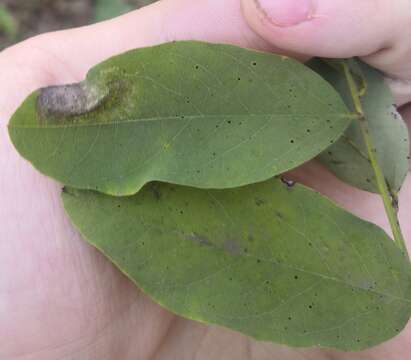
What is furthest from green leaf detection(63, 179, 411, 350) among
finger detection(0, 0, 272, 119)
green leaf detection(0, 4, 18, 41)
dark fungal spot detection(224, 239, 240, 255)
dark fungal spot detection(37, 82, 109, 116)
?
green leaf detection(0, 4, 18, 41)

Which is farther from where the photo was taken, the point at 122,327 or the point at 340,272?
the point at 122,327

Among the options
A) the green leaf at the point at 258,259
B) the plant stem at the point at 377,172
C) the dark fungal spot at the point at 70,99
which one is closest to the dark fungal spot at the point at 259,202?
the green leaf at the point at 258,259

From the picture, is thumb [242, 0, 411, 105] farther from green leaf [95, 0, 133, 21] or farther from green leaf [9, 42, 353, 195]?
green leaf [95, 0, 133, 21]

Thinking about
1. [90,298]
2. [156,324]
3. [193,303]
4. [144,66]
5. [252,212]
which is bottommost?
[156,324]

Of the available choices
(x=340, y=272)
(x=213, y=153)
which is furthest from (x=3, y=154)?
(x=340, y=272)

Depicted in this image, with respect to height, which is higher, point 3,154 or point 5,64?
point 5,64

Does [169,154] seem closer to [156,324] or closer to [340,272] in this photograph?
[340,272]
